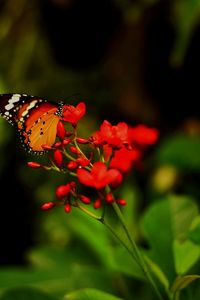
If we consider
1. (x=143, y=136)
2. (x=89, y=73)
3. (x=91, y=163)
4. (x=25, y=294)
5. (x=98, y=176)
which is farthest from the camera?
(x=89, y=73)

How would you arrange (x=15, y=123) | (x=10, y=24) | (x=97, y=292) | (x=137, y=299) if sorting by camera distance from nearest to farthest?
(x=97, y=292) → (x=15, y=123) → (x=137, y=299) → (x=10, y=24)

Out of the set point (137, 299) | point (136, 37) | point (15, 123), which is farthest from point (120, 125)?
point (136, 37)

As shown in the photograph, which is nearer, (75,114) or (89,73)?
(75,114)

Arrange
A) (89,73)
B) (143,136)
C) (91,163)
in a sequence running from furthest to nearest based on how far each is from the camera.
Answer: (89,73), (143,136), (91,163)

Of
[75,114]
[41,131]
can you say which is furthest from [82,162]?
[41,131]

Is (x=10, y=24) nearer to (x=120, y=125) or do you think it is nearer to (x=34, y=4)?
(x=34, y=4)

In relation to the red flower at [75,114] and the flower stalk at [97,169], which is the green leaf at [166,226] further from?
the red flower at [75,114]

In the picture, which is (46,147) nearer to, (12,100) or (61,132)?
(61,132)
